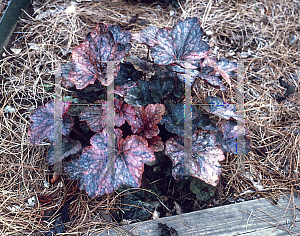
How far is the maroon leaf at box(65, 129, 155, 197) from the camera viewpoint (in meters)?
1.07

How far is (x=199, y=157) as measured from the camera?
1203 mm

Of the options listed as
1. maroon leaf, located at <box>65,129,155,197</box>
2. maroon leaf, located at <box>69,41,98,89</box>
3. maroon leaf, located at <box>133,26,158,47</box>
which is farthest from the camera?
maroon leaf, located at <box>133,26,158,47</box>

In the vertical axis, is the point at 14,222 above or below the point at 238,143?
below

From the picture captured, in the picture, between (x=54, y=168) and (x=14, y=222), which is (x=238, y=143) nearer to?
(x=54, y=168)

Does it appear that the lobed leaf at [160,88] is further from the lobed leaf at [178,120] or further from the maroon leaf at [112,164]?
the maroon leaf at [112,164]

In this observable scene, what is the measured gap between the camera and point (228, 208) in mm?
1296

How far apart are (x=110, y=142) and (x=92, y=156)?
0.11 meters

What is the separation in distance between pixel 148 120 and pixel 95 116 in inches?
11.4

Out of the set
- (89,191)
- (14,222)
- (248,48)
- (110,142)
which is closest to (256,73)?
(248,48)

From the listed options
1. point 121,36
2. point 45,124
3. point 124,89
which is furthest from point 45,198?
point 121,36

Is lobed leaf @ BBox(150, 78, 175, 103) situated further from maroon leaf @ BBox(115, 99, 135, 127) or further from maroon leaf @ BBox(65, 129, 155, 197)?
maroon leaf @ BBox(65, 129, 155, 197)

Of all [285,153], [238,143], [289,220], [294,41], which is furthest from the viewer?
[294,41]

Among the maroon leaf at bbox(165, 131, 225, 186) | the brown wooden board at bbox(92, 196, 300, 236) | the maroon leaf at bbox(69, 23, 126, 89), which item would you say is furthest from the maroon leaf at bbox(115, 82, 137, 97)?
the brown wooden board at bbox(92, 196, 300, 236)

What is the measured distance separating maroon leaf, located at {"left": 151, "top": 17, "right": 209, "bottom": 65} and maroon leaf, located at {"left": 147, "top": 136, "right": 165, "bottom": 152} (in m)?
0.44
